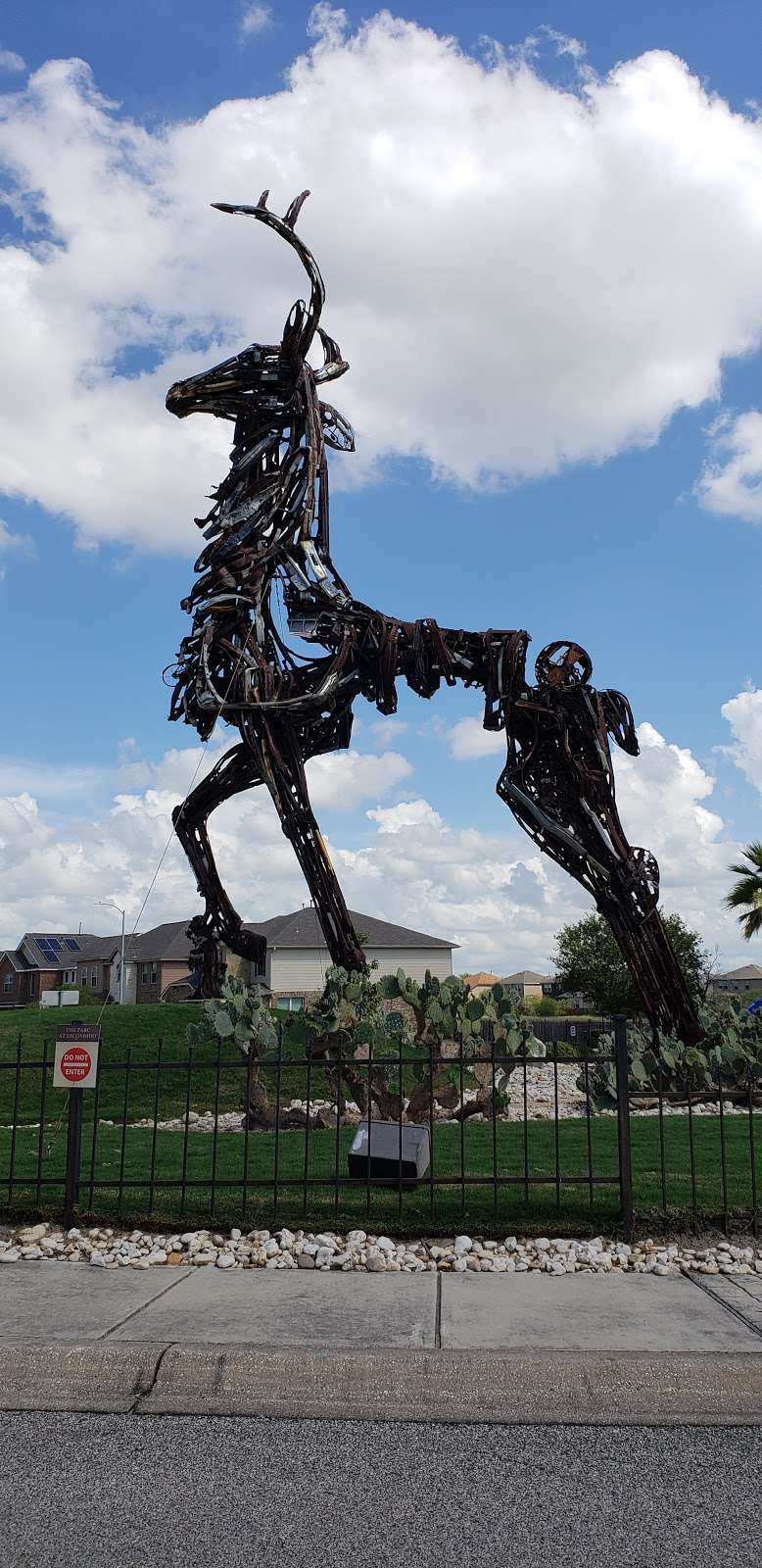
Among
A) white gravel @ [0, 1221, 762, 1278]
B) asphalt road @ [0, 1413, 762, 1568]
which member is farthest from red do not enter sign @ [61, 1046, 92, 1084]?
asphalt road @ [0, 1413, 762, 1568]

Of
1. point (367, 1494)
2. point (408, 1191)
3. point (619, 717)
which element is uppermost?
point (619, 717)

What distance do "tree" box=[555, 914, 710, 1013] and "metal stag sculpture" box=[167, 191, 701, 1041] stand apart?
24.6 m

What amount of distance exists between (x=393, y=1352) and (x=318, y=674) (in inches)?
448

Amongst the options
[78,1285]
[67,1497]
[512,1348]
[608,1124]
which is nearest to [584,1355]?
[512,1348]

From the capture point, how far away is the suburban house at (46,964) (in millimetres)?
59781

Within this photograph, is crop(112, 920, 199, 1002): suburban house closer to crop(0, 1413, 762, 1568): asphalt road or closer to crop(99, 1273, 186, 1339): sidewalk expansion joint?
crop(99, 1273, 186, 1339): sidewalk expansion joint

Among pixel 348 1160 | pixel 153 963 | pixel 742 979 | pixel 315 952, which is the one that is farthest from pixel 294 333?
pixel 742 979

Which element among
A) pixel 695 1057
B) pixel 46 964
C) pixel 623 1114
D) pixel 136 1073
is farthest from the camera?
pixel 46 964

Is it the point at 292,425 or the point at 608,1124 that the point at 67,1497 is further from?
the point at 292,425

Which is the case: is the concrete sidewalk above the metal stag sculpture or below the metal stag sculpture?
below

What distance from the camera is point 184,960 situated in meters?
45.6

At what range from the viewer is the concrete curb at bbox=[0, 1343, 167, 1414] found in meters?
5.04

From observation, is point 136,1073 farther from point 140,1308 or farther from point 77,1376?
point 77,1376

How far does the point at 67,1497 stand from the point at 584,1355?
7.54ft
